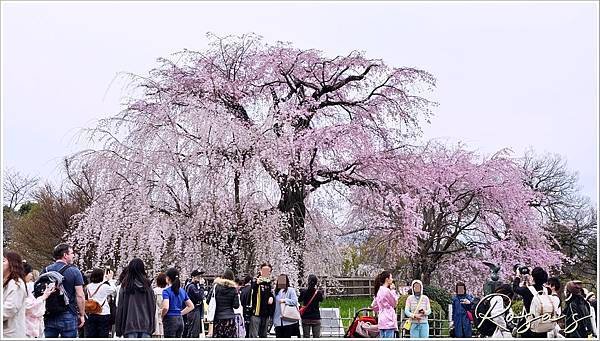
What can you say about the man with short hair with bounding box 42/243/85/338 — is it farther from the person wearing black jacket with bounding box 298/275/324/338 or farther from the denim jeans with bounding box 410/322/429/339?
the denim jeans with bounding box 410/322/429/339

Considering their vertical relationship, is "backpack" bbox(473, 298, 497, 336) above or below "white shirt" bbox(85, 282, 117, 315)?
below

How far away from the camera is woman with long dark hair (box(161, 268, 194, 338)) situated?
10562mm

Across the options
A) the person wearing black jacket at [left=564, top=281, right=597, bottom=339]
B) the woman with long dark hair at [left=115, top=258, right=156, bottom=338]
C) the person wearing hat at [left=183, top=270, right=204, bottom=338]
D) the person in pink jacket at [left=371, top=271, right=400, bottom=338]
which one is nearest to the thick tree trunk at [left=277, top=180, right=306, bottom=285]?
the person wearing hat at [left=183, top=270, right=204, bottom=338]

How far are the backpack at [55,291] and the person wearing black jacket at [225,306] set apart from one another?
311 centimetres

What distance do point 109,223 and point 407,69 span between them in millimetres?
9791

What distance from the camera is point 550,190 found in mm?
36031

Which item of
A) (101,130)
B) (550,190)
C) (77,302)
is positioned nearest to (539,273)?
(77,302)

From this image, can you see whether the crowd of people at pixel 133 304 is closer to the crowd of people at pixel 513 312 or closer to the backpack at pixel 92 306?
the backpack at pixel 92 306

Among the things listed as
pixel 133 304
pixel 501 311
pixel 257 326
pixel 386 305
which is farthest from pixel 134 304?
pixel 501 311

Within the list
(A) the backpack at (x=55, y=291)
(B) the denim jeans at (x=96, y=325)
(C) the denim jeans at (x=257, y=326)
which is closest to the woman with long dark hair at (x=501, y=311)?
(C) the denim jeans at (x=257, y=326)

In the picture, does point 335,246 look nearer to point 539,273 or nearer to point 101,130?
point 101,130

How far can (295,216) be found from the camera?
20188 mm

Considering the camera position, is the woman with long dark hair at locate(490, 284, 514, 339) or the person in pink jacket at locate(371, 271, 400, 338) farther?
the person in pink jacket at locate(371, 271, 400, 338)

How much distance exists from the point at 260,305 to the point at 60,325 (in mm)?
4567
